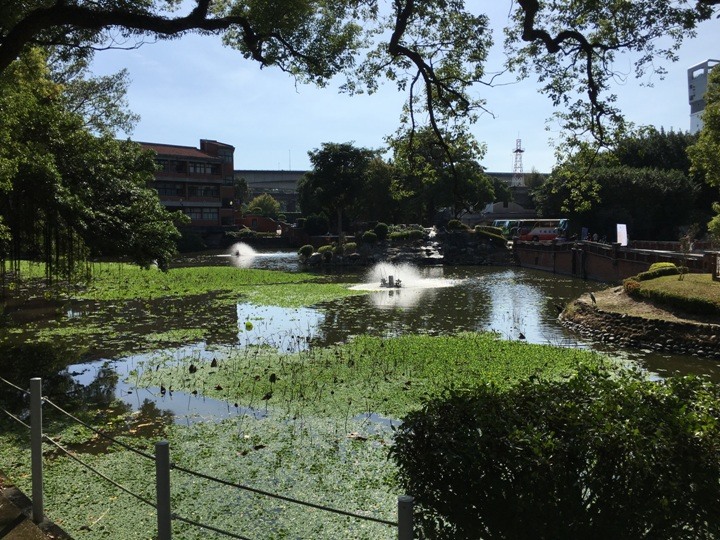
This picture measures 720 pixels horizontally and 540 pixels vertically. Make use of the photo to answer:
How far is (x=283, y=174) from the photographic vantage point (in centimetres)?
14375

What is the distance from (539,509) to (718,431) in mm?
1238

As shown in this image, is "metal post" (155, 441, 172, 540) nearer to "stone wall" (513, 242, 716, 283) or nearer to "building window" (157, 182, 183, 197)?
"stone wall" (513, 242, 716, 283)

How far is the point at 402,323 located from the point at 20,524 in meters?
16.6

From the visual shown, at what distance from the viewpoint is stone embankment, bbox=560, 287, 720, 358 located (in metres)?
17.0

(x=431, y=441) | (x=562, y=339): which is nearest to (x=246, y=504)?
(x=431, y=441)

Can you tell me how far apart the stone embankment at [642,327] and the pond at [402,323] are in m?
0.67

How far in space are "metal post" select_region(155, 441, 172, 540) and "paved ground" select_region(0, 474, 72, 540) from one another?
1627 millimetres

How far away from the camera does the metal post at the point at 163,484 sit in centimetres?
404

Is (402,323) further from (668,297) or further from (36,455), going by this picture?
(36,455)

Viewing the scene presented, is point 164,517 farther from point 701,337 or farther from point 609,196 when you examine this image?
point 609,196

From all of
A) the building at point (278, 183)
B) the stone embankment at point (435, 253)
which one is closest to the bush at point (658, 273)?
the stone embankment at point (435, 253)

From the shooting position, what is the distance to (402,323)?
840 inches

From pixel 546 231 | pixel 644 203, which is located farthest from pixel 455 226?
pixel 644 203

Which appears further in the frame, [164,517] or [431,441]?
[164,517]
